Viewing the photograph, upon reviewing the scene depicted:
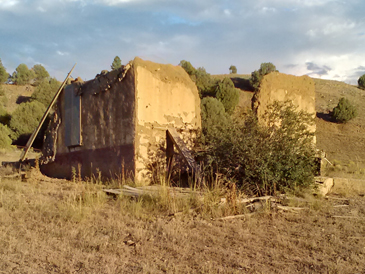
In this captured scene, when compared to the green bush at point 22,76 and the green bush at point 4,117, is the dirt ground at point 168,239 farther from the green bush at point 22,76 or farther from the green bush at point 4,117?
the green bush at point 22,76

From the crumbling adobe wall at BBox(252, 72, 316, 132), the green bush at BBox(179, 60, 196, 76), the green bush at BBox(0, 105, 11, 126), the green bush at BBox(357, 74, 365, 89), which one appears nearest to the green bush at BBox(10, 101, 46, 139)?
the green bush at BBox(0, 105, 11, 126)

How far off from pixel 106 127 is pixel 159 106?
4.65 ft

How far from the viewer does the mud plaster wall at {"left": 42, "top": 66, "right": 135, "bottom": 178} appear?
8375 mm

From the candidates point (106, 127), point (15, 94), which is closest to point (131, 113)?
point (106, 127)

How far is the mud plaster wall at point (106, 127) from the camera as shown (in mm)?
8375

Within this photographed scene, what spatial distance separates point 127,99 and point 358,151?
69.4 feet

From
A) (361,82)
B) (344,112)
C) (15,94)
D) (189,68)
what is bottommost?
(344,112)

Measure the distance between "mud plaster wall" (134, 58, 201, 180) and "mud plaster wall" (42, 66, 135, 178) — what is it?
0.20m

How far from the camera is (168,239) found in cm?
478

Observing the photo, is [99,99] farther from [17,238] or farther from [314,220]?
[314,220]

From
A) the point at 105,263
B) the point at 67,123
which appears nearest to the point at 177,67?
the point at 67,123

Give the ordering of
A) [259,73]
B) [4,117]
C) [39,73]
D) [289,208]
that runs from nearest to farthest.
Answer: [289,208] → [4,117] → [259,73] → [39,73]

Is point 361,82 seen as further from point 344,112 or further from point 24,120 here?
point 24,120

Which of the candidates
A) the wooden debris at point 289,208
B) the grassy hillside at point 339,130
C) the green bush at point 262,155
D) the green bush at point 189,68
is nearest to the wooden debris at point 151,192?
the green bush at point 262,155
